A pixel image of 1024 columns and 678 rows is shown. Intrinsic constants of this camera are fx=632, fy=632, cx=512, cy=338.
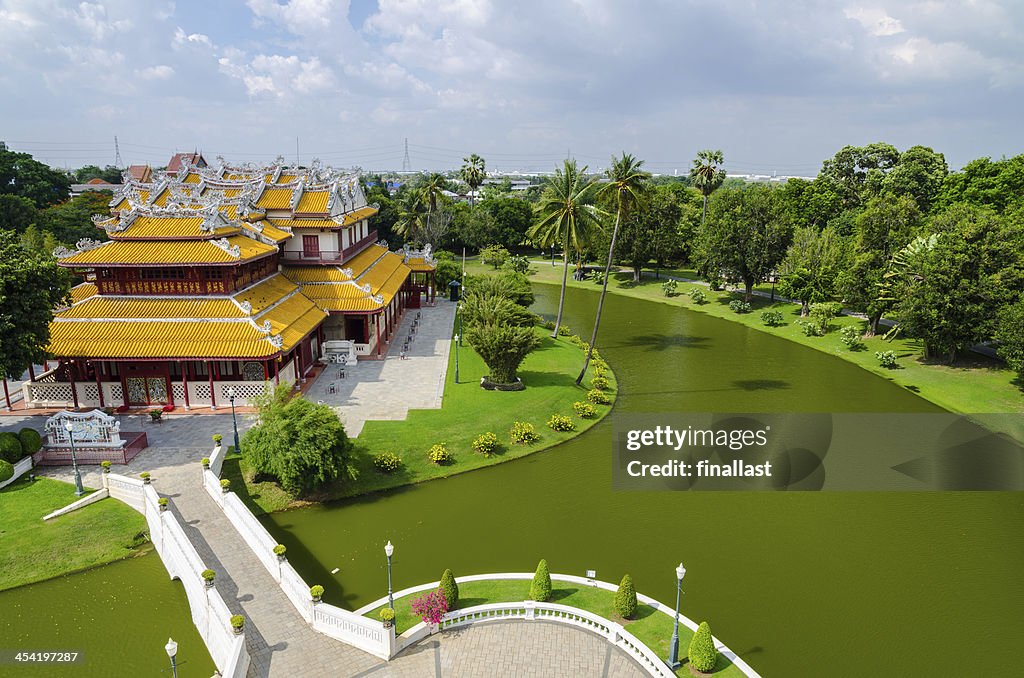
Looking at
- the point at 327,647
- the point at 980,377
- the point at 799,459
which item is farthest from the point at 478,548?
the point at 980,377

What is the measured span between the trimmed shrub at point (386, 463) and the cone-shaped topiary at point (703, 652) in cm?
1508

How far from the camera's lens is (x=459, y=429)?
31328 mm

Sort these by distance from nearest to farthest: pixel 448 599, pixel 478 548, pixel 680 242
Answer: pixel 448 599 → pixel 478 548 → pixel 680 242

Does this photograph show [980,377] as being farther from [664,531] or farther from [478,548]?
[478,548]

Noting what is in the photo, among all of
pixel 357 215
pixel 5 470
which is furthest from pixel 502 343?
pixel 5 470

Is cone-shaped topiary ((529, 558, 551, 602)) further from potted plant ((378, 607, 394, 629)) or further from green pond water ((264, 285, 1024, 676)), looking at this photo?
potted plant ((378, 607, 394, 629))

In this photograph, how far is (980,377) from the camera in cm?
4028

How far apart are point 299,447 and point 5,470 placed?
11.4 meters

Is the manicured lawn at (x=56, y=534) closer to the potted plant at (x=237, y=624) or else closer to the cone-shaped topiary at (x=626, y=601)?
the potted plant at (x=237, y=624)

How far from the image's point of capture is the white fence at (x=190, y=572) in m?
15.7

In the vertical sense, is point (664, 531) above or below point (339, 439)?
below

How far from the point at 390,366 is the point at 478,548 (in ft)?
66.1

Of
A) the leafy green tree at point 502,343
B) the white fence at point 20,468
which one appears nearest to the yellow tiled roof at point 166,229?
the white fence at point 20,468

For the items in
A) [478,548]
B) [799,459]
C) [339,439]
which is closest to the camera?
[478,548]
